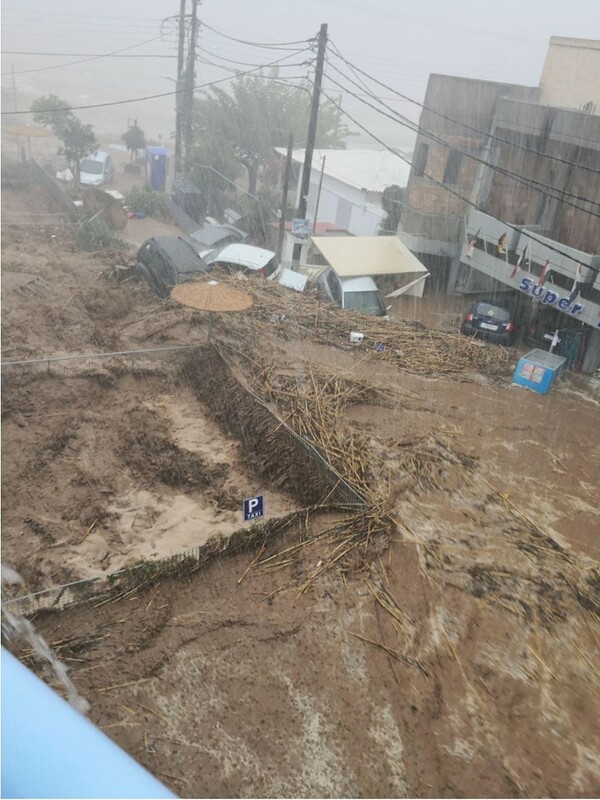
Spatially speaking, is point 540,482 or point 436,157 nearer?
point 540,482

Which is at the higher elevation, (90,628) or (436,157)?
(436,157)

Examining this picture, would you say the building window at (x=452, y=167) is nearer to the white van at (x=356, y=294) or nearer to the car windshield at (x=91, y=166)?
the white van at (x=356, y=294)

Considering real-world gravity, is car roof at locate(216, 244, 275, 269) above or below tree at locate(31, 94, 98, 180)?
below

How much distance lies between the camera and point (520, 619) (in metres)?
6.52

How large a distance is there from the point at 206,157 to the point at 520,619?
2575 cm

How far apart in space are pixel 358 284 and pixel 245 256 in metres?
3.37

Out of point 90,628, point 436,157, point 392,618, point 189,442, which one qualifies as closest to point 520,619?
point 392,618

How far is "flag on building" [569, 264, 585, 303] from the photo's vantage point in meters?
13.3

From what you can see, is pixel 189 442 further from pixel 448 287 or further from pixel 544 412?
pixel 448 287

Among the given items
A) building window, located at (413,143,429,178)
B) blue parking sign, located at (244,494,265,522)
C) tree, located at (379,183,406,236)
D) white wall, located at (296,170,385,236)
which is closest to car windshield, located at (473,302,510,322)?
building window, located at (413,143,429,178)

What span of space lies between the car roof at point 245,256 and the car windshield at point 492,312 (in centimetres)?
602

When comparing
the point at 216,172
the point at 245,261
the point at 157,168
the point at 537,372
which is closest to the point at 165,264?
the point at 245,261

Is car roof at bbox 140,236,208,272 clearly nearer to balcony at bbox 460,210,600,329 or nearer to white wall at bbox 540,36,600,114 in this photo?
balcony at bbox 460,210,600,329

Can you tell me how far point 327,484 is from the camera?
327 inches
